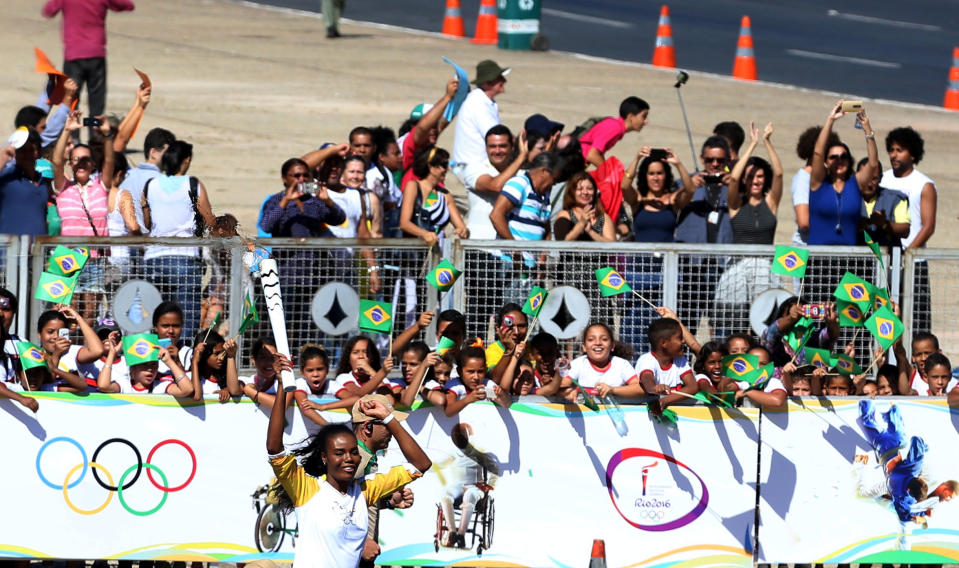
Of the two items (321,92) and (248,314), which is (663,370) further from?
(321,92)

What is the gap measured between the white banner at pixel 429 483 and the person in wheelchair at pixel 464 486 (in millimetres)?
11

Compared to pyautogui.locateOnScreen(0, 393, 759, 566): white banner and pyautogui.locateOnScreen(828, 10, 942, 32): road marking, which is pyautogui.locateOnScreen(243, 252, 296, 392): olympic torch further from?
pyautogui.locateOnScreen(828, 10, 942, 32): road marking

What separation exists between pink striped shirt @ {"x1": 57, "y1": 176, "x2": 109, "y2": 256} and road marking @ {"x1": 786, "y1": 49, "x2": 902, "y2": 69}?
56.8 ft

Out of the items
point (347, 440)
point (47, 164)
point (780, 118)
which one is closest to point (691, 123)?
point (780, 118)

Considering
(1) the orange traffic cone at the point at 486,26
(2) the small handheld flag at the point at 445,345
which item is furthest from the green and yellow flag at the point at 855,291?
(1) the orange traffic cone at the point at 486,26

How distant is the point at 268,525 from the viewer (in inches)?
376

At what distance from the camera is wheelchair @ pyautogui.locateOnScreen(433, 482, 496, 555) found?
31.4 feet

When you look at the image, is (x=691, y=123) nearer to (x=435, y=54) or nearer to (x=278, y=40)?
(x=435, y=54)

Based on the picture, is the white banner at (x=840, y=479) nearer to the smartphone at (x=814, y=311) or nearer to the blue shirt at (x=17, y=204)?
the smartphone at (x=814, y=311)

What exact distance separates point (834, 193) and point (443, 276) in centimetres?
260

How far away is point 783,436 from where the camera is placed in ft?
31.6

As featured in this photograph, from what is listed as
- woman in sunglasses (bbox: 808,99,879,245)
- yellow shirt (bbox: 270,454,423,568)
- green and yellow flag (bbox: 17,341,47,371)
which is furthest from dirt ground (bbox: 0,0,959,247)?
yellow shirt (bbox: 270,454,423,568)

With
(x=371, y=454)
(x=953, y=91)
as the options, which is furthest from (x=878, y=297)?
(x=953, y=91)

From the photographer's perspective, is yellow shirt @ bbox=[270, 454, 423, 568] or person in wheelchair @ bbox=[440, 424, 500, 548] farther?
person in wheelchair @ bbox=[440, 424, 500, 548]
